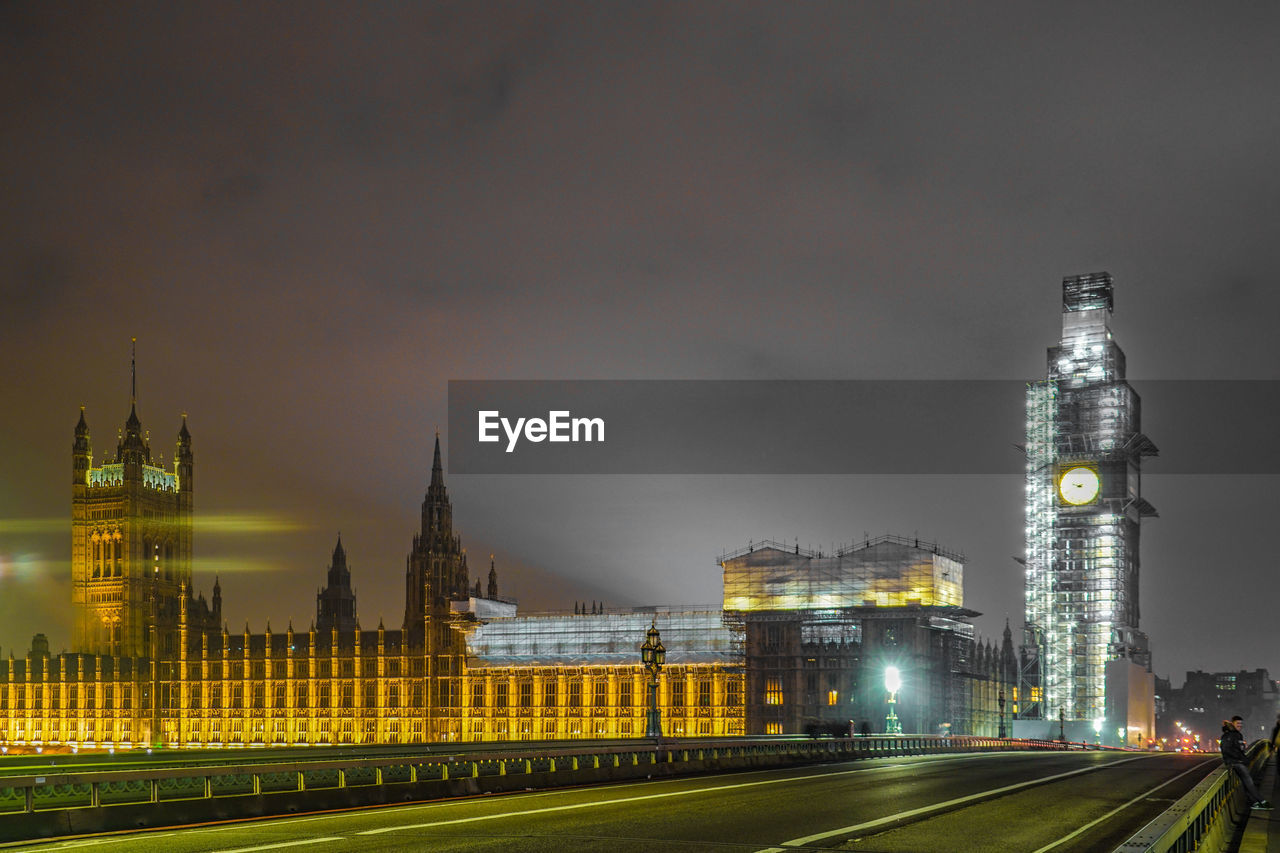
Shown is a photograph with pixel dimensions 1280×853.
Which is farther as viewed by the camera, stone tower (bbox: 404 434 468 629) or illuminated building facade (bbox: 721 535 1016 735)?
stone tower (bbox: 404 434 468 629)

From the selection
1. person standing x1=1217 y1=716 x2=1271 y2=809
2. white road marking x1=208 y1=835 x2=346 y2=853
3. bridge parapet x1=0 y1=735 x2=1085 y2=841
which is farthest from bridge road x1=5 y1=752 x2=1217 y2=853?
person standing x1=1217 y1=716 x2=1271 y2=809

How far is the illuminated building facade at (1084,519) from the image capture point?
A: 138m

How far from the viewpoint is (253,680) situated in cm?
15175

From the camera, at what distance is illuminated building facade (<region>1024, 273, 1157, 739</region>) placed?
138 m

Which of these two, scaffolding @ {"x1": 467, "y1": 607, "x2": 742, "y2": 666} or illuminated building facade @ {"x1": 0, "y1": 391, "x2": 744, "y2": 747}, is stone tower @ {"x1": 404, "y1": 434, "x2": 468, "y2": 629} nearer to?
illuminated building facade @ {"x1": 0, "y1": 391, "x2": 744, "y2": 747}

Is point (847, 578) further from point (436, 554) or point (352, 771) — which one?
point (352, 771)

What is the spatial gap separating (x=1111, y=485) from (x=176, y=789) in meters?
122

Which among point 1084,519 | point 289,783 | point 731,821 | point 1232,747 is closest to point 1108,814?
point 1232,747

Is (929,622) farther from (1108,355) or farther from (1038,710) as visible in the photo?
(1108,355)

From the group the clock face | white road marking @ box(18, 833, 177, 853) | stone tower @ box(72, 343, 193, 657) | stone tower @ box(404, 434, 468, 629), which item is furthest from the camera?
stone tower @ box(72, 343, 193, 657)

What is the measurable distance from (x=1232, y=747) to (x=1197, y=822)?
8364 mm

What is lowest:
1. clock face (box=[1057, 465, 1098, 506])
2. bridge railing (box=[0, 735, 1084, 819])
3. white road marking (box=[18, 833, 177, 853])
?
bridge railing (box=[0, 735, 1084, 819])

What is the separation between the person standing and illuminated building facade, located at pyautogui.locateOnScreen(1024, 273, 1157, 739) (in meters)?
117

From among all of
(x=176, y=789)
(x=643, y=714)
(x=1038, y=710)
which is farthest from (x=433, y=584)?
(x=176, y=789)
